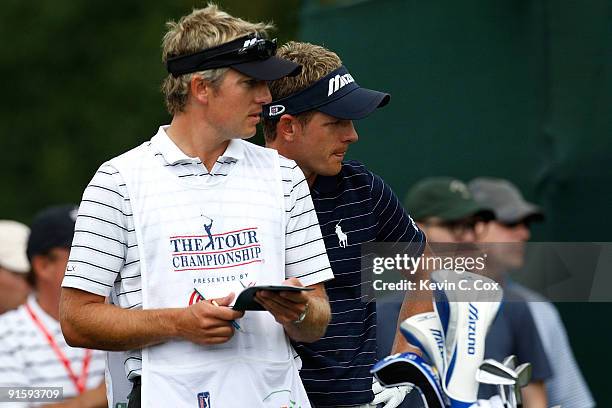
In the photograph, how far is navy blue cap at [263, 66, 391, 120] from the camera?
4.28 m

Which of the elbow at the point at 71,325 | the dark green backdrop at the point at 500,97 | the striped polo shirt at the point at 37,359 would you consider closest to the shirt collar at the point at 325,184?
the elbow at the point at 71,325

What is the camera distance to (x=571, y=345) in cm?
638

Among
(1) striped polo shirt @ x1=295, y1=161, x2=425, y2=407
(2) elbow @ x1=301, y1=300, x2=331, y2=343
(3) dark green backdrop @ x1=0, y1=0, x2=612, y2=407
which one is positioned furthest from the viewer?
(3) dark green backdrop @ x1=0, y1=0, x2=612, y2=407

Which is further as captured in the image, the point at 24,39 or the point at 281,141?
the point at 24,39

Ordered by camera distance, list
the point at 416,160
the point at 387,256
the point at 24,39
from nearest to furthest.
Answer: the point at 387,256 < the point at 416,160 < the point at 24,39

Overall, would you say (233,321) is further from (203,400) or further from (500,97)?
(500,97)

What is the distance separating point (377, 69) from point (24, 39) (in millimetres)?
9402

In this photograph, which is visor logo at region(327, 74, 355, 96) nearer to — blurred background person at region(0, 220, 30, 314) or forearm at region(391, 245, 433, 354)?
forearm at region(391, 245, 433, 354)

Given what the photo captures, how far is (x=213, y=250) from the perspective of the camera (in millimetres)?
3699

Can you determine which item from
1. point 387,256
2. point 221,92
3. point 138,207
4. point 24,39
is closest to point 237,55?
point 221,92

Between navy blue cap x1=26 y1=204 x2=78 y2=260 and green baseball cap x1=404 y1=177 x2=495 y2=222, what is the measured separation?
1.58 m

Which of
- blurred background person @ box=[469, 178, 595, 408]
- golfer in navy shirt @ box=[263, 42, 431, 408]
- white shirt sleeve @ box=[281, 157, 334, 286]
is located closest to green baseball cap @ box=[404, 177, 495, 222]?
blurred background person @ box=[469, 178, 595, 408]

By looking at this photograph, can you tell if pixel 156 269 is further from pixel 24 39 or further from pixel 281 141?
pixel 24 39

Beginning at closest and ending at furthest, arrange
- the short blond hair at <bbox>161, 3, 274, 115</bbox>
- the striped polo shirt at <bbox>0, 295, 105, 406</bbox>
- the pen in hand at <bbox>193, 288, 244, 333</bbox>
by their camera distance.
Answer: the pen in hand at <bbox>193, 288, 244, 333</bbox> < the short blond hair at <bbox>161, 3, 274, 115</bbox> < the striped polo shirt at <bbox>0, 295, 105, 406</bbox>
